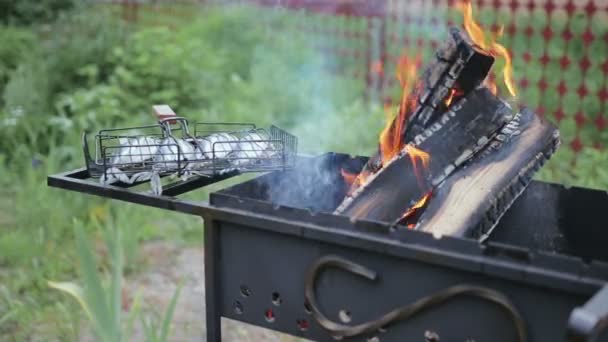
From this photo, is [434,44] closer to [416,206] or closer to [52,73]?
[52,73]

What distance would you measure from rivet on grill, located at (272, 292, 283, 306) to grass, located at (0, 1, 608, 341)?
127 cm

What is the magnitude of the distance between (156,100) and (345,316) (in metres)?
4.01

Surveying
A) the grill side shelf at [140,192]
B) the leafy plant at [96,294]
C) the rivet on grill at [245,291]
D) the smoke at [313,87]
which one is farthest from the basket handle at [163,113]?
the smoke at [313,87]

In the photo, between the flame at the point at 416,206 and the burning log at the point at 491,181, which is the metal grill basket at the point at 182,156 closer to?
the flame at the point at 416,206

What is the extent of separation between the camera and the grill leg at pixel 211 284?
2078 mm

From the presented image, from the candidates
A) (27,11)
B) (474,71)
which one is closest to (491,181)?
(474,71)

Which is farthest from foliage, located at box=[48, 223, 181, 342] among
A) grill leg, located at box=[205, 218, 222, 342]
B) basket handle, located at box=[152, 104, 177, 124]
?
basket handle, located at box=[152, 104, 177, 124]

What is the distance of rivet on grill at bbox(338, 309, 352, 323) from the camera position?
6.34 ft

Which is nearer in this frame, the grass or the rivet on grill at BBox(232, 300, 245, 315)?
the rivet on grill at BBox(232, 300, 245, 315)

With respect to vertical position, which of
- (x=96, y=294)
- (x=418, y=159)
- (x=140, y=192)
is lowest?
(x=96, y=294)

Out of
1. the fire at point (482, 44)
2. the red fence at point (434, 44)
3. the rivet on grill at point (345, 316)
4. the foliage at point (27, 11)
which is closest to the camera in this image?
the rivet on grill at point (345, 316)

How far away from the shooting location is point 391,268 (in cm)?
182

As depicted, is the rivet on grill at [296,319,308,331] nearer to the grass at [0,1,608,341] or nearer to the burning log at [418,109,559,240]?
the burning log at [418,109,559,240]

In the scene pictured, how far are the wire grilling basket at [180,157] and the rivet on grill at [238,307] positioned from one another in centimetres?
39
